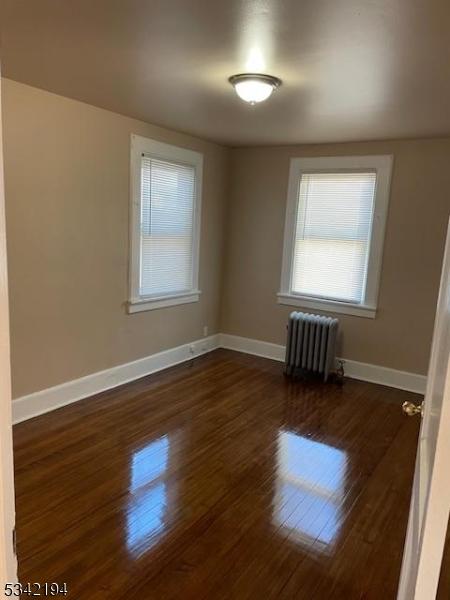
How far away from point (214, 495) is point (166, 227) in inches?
109

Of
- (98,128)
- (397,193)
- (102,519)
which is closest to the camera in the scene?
(102,519)

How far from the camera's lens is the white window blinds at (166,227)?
4.25m

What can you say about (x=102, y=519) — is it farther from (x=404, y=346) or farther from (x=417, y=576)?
(x=404, y=346)

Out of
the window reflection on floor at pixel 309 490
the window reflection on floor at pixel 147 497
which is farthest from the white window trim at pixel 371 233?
the window reflection on floor at pixel 147 497

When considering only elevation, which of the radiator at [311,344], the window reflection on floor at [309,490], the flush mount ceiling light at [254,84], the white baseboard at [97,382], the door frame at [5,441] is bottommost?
the window reflection on floor at [309,490]

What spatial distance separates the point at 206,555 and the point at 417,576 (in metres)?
1.48

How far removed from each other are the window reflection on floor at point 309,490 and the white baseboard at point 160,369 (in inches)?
64.9

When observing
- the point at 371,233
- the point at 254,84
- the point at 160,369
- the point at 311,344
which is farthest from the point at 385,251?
the point at 160,369

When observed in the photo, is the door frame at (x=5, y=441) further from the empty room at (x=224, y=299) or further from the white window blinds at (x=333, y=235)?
the white window blinds at (x=333, y=235)

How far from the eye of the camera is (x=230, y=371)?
4.80 meters

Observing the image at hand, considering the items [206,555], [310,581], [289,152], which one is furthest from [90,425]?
[289,152]

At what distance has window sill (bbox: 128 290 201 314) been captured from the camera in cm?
424

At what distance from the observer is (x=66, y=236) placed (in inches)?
138

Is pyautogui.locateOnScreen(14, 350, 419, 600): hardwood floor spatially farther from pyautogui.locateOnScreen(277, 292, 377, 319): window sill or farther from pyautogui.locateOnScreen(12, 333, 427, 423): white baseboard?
pyautogui.locateOnScreen(277, 292, 377, 319): window sill
